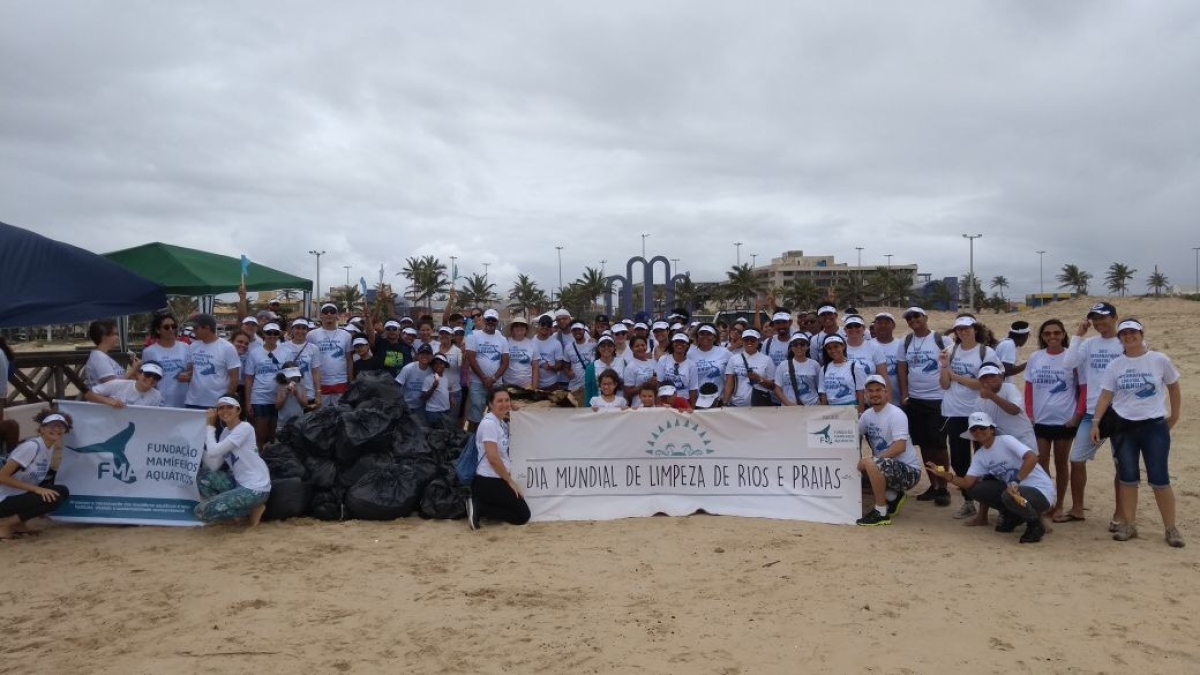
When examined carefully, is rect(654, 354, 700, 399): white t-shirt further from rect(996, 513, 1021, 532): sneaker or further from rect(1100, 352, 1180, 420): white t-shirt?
rect(1100, 352, 1180, 420): white t-shirt

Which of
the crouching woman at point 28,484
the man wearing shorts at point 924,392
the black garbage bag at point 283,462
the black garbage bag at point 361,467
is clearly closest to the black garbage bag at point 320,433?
the black garbage bag at point 283,462

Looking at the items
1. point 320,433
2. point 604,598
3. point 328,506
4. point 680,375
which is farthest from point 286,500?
point 680,375

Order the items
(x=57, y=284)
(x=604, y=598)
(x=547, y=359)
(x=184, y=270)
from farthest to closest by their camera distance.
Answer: (x=184, y=270) < (x=547, y=359) < (x=57, y=284) < (x=604, y=598)

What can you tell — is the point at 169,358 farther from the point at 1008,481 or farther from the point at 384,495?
the point at 1008,481

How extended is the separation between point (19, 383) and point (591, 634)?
7649mm

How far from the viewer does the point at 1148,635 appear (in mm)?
4086

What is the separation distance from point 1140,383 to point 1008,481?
115cm

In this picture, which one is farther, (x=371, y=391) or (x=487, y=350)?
(x=487, y=350)

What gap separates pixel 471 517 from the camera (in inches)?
246

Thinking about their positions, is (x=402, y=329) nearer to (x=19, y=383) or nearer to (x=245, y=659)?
(x=19, y=383)

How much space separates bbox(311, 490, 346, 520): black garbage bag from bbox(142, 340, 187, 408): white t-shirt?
1.74 metres

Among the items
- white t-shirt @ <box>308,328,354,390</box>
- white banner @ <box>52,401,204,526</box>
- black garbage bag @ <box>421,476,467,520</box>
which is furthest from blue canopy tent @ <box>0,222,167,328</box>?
black garbage bag @ <box>421,476,467,520</box>

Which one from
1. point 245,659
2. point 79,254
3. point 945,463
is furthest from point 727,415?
point 79,254

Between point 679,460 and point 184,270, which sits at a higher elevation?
point 184,270
